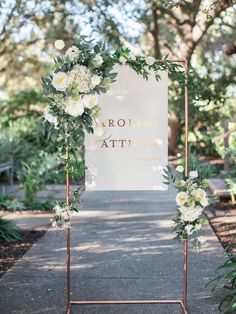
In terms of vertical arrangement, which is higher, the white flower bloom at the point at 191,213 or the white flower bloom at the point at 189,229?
the white flower bloom at the point at 191,213

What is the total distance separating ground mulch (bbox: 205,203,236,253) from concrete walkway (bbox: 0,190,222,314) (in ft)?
0.48

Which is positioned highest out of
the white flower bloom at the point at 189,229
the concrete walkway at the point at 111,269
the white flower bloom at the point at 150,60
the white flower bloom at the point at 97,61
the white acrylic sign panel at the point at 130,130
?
the white flower bloom at the point at 150,60

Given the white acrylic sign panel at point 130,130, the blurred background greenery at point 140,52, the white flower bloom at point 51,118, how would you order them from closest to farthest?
1. the white flower bloom at point 51,118
2. the white acrylic sign panel at point 130,130
3. the blurred background greenery at point 140,52

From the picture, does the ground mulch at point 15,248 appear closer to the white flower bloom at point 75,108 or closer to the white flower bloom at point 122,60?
the white flower bloom at point 75,108

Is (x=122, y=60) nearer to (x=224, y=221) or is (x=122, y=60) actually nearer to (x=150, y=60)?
(x=150, y=60)

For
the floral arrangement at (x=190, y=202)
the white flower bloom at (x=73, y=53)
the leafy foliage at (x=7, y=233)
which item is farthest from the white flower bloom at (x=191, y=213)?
the leafy foliage at (x=7, y=233)

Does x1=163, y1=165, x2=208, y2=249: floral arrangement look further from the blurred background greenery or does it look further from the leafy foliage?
the leafy foliage

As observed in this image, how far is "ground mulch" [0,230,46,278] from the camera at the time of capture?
19.3 ft

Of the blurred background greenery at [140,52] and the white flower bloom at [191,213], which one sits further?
the blurred background greenery at [140,52]

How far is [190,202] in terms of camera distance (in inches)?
162

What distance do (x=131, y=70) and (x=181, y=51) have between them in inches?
444

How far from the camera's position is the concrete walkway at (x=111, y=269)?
449 cm

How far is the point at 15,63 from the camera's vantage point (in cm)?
2617

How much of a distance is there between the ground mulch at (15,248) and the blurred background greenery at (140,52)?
2.10m
